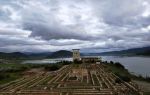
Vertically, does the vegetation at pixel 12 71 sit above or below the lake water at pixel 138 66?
above

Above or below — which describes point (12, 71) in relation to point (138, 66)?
above

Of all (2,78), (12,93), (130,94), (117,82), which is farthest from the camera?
(2,78)

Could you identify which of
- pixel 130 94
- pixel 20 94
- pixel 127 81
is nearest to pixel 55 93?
pixel 20 94

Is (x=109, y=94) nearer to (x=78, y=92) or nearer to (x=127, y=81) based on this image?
(x=78, y=92)

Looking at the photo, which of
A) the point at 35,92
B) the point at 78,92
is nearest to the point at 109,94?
the point at 78,92

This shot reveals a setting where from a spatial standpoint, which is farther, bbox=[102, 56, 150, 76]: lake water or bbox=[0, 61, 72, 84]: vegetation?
bbox=[102, 56, 150, 76]: lake water

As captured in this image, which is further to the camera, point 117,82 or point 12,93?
point 117,82

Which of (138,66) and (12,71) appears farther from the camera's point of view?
(138,66)

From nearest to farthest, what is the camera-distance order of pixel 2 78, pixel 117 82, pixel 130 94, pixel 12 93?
pixel 130 94
pixel 12 93
pixel 117 82
pixel 2 78

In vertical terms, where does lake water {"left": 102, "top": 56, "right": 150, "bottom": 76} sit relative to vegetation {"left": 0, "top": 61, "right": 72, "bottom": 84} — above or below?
below

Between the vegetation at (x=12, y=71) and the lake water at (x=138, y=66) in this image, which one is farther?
the lake water at (x=138, y=66)
